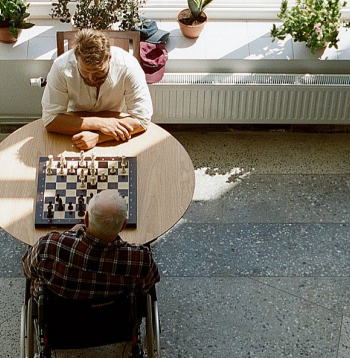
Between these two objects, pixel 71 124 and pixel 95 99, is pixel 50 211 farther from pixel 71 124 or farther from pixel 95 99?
pixel 95 99

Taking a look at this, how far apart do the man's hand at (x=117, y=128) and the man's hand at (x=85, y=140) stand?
2.3 inches

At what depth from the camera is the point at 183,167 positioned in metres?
3.27

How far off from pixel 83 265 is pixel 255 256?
1.47 metres

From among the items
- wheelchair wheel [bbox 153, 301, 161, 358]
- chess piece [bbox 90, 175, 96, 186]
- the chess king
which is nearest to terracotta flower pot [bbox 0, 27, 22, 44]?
the chess king

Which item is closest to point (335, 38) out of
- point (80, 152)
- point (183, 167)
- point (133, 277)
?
point (183, 167)

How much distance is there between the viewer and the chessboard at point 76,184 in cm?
299

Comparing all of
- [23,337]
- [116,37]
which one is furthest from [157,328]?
[116,37]

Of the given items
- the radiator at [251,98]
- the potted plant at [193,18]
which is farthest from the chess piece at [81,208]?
the potted plant at [193,18]

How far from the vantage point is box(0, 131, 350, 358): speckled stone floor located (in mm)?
3479

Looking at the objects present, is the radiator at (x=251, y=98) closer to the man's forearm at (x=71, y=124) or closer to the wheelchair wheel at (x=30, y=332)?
the man's forearm at (x=71, y=124)

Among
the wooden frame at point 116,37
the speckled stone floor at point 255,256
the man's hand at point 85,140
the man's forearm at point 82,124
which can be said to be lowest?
the speckled stone floor at point 255,256

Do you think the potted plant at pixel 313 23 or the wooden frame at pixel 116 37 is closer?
the wooden frame at pixel 116 37

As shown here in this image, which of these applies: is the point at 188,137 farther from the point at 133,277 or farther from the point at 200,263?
the point at 133,277

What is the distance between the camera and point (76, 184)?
10.3ft
